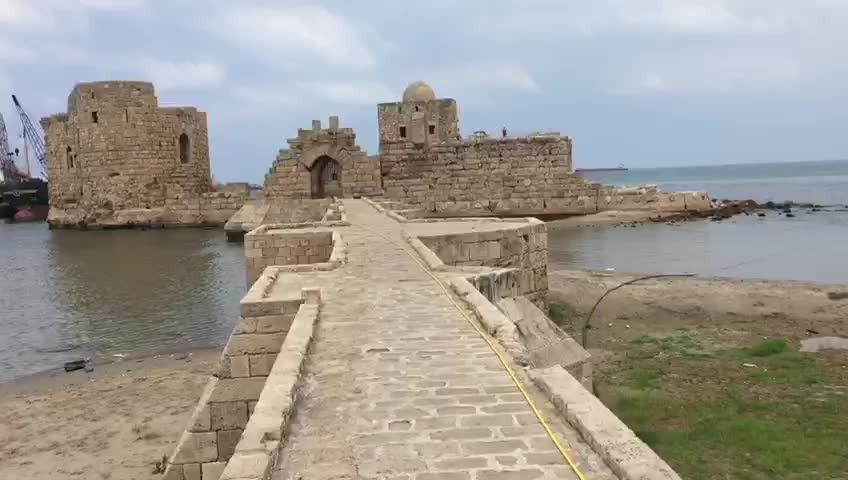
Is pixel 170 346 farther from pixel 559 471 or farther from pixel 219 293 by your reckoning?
pixel 559 471

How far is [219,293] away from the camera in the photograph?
16.6m

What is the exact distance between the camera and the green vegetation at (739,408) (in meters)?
6.38

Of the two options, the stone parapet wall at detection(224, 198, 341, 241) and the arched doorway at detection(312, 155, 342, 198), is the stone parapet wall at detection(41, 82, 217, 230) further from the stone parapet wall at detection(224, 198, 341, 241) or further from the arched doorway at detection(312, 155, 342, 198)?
the stone parapet wall at detection(224, 198, 341, 241)

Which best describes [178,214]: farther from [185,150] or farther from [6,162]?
[6,162]

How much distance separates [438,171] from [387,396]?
2297 cm

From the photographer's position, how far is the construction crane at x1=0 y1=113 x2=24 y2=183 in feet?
228

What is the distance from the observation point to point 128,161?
32.2 metres

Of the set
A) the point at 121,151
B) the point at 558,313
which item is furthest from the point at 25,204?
the point at 558,313

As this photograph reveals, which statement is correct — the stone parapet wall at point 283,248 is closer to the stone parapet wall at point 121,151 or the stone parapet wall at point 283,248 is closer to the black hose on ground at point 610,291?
the black hose on ground at point 610,291

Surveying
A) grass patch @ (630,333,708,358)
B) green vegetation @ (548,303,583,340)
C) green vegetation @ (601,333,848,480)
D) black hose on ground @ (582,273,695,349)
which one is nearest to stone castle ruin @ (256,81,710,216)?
black hose on ground @ (582,273,695,349)

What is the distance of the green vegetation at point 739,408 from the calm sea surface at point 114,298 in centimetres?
695

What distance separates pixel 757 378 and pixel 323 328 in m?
5.64

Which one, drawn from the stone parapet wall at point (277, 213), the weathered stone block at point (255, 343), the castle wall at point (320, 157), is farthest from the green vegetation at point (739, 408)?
the castle wall at point (320, 157)

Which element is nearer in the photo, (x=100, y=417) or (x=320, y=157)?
(x=100, y=417)
